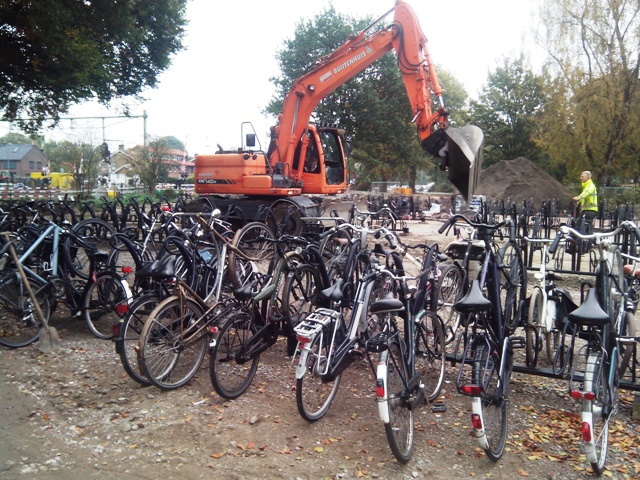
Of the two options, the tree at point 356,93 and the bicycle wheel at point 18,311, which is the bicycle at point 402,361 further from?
the tree at point 356,93

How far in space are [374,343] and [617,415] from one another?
220 centimetres

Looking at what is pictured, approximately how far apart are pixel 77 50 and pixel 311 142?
5.07 meters

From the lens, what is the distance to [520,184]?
26.3 m

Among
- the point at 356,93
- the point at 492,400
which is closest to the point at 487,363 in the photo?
the point at 492,400

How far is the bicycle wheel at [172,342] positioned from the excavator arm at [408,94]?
210 inches

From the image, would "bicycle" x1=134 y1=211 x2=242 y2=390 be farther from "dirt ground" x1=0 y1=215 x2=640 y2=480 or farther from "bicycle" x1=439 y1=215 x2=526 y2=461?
"bicycle" x1=439 y1=215 x2=526 y2=461

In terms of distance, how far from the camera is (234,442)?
367cm

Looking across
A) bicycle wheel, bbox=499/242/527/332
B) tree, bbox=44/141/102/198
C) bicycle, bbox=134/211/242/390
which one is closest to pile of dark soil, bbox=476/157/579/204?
tree, bbox=44/141/102/198

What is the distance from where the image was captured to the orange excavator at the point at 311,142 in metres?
10.0

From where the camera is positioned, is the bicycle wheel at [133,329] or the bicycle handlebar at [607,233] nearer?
the bicycle handlebar at [607,233]

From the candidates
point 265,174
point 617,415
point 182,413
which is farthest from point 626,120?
point 182,413

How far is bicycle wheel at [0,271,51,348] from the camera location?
17.6 ft

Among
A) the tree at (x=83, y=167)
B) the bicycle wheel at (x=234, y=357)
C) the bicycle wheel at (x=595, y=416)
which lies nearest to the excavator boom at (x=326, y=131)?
the bicycle wheel at (x=234, y=357)

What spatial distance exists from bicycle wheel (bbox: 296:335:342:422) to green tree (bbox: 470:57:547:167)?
109 ft
